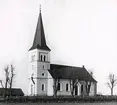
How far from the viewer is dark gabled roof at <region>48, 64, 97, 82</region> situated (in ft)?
110

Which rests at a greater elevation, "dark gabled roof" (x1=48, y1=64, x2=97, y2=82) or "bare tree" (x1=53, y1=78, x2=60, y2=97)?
"dark gabled roof" (x1=48, y1=64, x2=97, y2=82)

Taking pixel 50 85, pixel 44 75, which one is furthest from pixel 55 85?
pixel 44 75

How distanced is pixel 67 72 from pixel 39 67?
4499mm

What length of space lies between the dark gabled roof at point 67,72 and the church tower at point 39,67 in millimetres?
1136

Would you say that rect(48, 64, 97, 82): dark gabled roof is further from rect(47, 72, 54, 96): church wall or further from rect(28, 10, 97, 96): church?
rect(47, 72, 54, 96): church wall

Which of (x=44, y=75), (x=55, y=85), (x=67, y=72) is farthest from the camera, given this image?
(x=67, y=72)

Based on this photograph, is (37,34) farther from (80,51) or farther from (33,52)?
(80,51)

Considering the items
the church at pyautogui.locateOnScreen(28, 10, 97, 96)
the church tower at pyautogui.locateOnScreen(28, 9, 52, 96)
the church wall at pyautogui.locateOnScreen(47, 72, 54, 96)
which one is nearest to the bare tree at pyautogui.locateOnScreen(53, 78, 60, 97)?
the church at pyautogui.locateOnScreen(28, 10, 97, 96)

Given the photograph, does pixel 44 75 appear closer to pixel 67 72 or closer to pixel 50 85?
pixel 50 85

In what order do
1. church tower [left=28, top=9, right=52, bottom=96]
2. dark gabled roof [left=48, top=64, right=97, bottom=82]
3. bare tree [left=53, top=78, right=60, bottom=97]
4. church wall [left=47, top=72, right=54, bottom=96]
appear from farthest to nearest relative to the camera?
dark gabled roof [left=48, top=64, right=97, bottom=82]
church wall [left=47, top=72, right=54, bottom=96]
church tower [left=28, top=9, right=52, bottom=96]
bare tree [left=53, top=78, right=60, bottom=97]

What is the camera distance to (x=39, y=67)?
3231 cm

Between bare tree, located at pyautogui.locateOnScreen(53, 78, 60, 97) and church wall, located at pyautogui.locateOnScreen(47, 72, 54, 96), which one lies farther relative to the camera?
church wall, located at pyautogui.locateOnScreen(47, 72, 54, 96)

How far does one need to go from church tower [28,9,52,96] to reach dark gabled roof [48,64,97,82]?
1.14m

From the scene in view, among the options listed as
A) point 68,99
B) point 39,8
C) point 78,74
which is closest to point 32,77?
point 78,74
